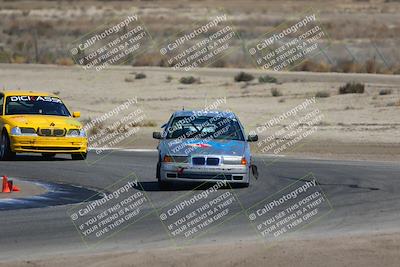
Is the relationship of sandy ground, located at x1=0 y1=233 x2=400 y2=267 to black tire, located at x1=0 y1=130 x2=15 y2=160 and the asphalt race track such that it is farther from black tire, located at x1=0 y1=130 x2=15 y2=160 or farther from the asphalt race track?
black tire, located at x1=0 y1=130 x2=15 y2=160

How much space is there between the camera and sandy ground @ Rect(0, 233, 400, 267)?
12977 mm

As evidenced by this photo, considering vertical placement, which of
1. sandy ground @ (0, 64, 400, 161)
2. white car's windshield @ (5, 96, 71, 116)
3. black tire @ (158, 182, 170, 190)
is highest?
black tire @ (158, 182, 170, 190)

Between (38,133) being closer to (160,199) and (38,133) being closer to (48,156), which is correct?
(48,156)

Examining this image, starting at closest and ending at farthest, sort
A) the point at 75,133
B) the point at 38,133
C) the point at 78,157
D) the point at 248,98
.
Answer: the point at 38,133
the point at 75,133
the point at 78,157
the point at 248,98

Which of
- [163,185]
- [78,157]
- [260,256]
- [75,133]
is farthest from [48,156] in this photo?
[260,256]

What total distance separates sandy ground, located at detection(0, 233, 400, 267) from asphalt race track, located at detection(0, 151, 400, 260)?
626mm

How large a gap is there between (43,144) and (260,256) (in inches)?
503

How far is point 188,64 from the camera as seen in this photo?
55.9 m

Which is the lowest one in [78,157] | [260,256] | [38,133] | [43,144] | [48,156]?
[48,156]

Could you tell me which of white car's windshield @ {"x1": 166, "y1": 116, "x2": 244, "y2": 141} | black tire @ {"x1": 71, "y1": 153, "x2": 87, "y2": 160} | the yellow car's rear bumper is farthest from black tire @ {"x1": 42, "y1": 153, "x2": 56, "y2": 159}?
white car's windshield @ {"x1": 166, "y1": 116, "x2": 244, "y2": 141}

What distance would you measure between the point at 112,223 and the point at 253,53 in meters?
46.5

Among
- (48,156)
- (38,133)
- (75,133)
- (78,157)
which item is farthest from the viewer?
(48,156)

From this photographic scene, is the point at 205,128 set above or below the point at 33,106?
above

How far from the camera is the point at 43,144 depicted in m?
25.4
